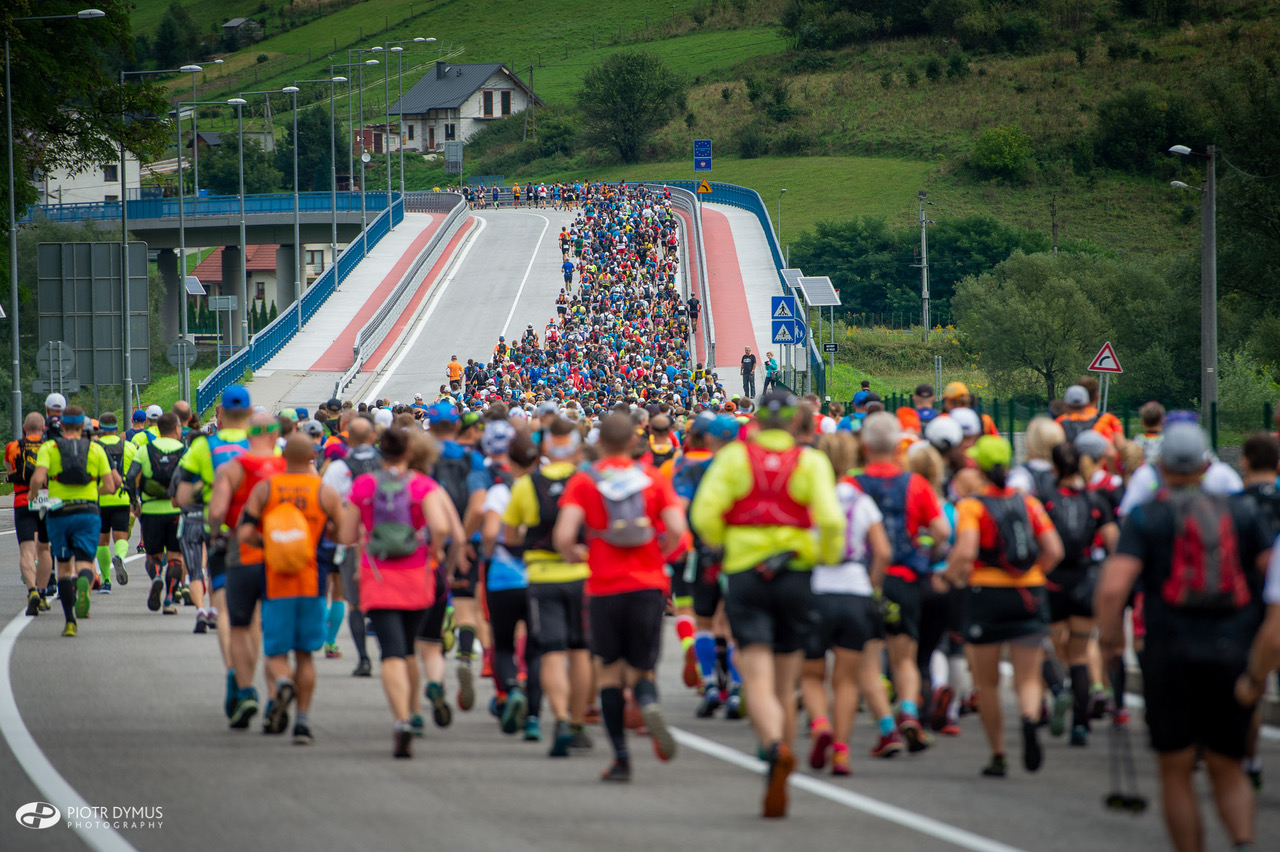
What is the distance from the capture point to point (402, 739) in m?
8.56

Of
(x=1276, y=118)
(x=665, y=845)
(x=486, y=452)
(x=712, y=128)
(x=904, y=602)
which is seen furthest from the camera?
(x=712, y=128)

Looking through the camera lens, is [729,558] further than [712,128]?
No

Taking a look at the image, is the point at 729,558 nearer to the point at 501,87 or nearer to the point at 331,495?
the point at 331,495

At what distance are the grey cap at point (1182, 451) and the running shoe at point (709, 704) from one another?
453 centimetres

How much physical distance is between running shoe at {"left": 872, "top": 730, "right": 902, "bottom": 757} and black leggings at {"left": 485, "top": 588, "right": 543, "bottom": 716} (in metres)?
2.08

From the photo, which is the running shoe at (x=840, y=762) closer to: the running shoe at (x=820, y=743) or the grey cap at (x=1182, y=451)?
the running shoe at (x=820, y=743)

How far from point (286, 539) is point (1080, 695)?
15.7 feet

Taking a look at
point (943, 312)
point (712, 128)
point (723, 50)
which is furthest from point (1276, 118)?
point (723, 50)

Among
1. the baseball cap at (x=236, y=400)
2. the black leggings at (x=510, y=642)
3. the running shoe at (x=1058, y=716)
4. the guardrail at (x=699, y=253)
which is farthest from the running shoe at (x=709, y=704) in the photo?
the guardrail at (x=699, y=253)

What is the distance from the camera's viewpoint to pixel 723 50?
491 feet

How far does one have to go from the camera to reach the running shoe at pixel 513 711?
9.21m

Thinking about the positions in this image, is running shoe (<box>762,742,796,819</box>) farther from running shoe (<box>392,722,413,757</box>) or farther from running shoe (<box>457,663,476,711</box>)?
running shoe (<box>457,663,476,711</box>)

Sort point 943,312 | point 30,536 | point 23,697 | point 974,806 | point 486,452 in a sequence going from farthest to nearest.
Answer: point 943,312 < point 30,536 < point 23,697 < point 486,452 < point 974,806

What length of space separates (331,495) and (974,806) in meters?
4.14
